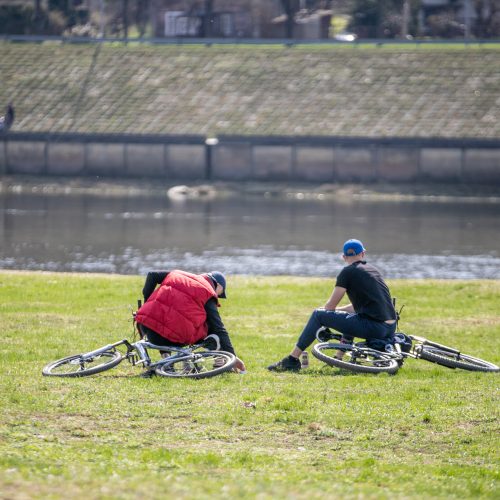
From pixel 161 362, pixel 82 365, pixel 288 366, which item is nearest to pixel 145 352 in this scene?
pixel 161 362

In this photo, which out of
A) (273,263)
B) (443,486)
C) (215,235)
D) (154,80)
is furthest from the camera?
(154,80)

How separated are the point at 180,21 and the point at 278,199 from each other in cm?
4011

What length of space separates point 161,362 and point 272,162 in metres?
49.0

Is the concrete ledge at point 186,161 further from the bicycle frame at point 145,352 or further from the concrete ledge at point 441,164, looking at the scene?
the bicycle frame at point 145,352

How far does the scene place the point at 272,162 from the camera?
204 ft

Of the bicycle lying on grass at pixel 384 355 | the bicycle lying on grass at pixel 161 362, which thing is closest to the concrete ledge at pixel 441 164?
the bicycle lying on grass at pixel 384 355

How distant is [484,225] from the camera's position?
47.1 metres

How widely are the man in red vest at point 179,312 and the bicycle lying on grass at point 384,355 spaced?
1.22m

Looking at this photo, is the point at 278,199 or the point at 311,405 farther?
the point at 278,199

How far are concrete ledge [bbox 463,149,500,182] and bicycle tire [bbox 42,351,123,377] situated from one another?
4795 cm

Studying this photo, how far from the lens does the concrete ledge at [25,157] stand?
212 feet

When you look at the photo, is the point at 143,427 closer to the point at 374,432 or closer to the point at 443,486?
the point at 374,432

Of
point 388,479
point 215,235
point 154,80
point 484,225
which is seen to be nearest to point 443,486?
point 388,479

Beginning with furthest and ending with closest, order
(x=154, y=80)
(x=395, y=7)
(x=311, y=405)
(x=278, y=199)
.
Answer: (x=395, y=7) → (x=154, y=80) → (x=278, y=199) → (x=311, y=405)
